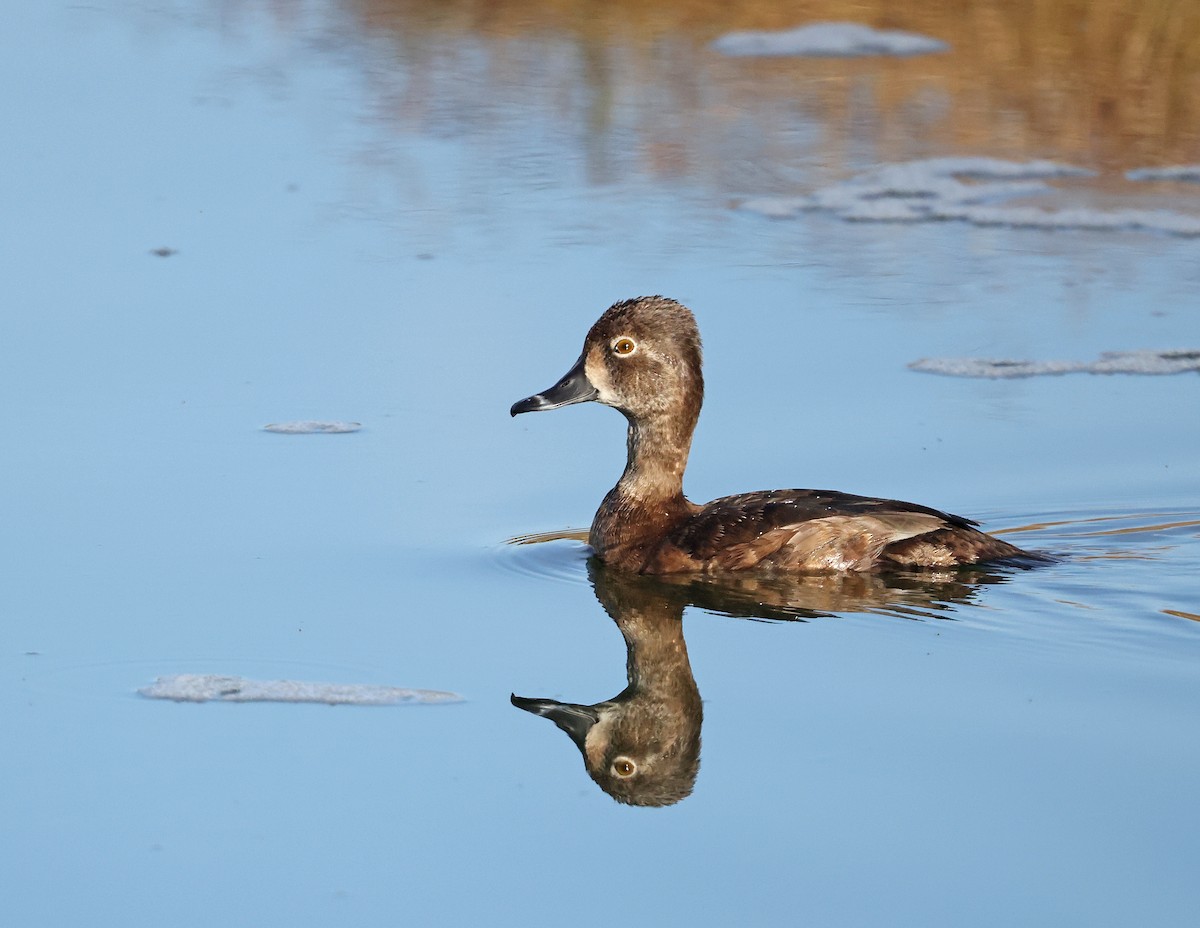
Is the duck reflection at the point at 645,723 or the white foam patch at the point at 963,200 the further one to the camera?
the white foam patch at the point at 963,200

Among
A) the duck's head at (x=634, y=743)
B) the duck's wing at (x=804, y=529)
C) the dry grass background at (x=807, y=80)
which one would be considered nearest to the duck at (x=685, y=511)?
the duck's wing at (x=804, y=529)

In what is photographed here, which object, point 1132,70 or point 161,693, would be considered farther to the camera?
point 1132,70

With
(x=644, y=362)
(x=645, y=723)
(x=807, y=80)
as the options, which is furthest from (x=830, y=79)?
(x=645, y=723)

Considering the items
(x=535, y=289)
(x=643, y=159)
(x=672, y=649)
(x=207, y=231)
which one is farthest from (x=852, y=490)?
(x=643, y=159)

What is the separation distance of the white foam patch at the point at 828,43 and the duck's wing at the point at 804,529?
8323mm

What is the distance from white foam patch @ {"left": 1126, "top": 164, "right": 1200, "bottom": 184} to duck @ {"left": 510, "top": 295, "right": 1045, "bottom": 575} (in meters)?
5.77

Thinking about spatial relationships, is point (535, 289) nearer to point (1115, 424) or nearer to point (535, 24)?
point (1115, 424)

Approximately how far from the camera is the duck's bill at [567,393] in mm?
8344

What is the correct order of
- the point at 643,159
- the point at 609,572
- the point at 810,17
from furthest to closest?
the point at 810,17 < the point at 643,159 < the point at 609,572

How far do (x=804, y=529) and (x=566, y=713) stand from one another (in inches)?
77.0

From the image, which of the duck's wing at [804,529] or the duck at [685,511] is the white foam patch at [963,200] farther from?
the duck's wing at [804,529]

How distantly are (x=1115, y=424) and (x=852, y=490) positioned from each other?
1.41 m

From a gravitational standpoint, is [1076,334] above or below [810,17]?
below

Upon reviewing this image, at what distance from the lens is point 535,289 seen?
10.4 metres
